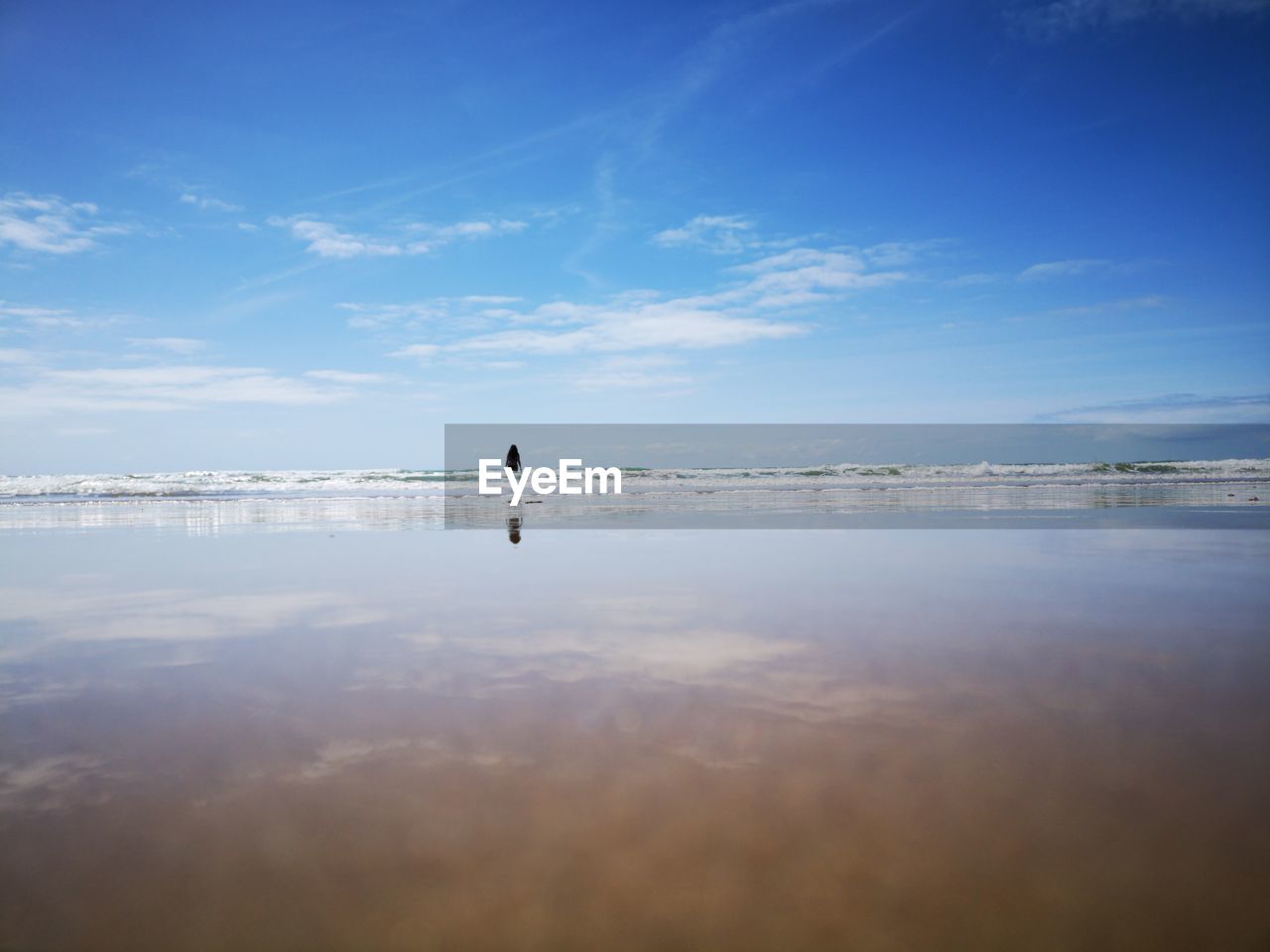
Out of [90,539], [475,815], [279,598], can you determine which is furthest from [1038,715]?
[90,539]

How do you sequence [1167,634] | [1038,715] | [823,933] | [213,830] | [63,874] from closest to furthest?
[823,933] < [63,874] < [213,830] < [1038,715] < [1167,634]

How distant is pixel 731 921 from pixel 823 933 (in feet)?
0.71

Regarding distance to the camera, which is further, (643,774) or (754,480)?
(754,480)

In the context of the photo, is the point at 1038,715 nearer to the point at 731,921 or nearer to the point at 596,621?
the point at 731,921

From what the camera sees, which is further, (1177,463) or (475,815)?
(1177,463)

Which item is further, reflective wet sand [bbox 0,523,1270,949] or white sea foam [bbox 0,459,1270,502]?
white sea foam [bbox 0,459,1270,502]

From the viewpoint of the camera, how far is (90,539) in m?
10.9

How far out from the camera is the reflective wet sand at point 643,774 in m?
1.84

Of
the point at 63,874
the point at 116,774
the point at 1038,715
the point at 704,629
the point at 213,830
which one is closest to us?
the point at 63,874

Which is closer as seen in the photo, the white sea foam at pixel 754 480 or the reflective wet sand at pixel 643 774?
the reflective wet sand at pixel 643 774

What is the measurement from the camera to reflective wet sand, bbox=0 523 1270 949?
1.84 meters

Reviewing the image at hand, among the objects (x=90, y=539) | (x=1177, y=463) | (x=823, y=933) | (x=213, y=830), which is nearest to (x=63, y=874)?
(x=213, y=830)

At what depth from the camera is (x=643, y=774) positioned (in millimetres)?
2598

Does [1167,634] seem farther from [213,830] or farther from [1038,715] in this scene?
[213,830]
